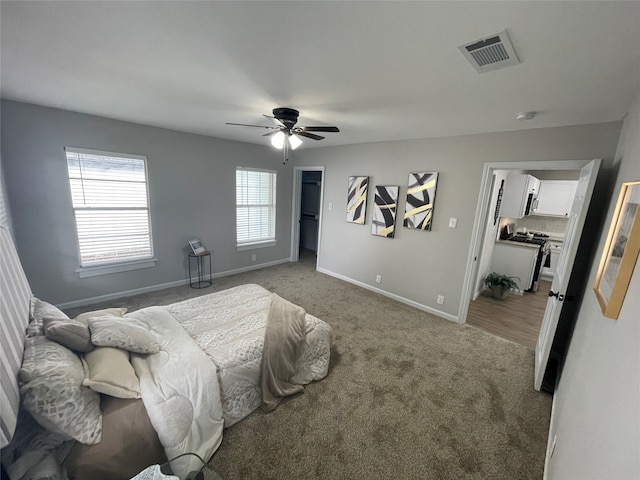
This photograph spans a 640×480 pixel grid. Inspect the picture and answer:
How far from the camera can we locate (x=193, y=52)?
1448mm

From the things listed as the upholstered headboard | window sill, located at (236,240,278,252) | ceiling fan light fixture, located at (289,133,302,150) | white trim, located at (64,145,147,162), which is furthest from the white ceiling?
window sill, located at (236,240,278,252)

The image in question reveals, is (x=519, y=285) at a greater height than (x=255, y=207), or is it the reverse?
(x=255, y=207)

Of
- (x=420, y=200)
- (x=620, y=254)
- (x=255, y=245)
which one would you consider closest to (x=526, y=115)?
(x=420, y=200)

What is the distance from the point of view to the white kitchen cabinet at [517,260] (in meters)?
4.28

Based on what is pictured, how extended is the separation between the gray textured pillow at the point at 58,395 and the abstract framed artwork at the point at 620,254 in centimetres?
237

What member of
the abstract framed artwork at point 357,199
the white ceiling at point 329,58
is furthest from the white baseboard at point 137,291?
the white ceiling at point 329,58

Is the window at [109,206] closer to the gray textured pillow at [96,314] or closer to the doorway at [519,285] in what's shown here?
the gray textured pillow at [96,314]

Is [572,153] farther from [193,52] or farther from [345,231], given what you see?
[193,52]

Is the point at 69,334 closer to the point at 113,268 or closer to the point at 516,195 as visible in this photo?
the point at 113,268

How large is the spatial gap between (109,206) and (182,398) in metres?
3.01

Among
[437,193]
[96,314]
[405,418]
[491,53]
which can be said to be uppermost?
[491,53]

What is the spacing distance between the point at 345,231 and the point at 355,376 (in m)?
2.63

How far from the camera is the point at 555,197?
498 centimetres

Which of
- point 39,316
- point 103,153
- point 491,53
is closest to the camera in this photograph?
point 491,53
